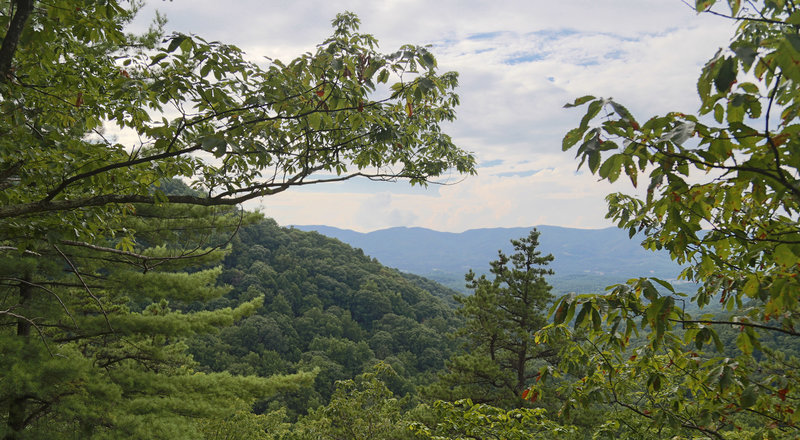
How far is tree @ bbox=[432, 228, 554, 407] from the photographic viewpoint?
38.9 ft

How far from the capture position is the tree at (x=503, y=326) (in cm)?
1187

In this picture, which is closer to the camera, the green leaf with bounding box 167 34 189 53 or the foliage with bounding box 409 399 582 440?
the green leaf with bounding box 167 34 189 53

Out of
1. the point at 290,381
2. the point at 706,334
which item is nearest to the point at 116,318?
the point at 290,381

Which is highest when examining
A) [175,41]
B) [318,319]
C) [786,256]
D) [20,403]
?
[175,41]

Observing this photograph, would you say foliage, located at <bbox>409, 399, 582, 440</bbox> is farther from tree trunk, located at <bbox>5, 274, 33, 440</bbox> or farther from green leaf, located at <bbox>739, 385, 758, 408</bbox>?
tree trunk, located at <bbox>5, 274, 33, 440</bbox>

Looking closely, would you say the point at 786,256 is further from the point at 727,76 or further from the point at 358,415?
the point at 358,415

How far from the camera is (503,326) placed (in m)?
12.0

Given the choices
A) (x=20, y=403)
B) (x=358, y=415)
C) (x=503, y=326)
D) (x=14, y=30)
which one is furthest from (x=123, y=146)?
(x=503, y=326)

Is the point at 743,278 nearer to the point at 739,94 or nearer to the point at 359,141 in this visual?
the point at 739,94

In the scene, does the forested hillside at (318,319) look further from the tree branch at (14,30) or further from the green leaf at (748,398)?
the green leaf at (748,398)

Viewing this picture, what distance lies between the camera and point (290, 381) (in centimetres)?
828

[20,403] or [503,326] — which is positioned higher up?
[20,403]

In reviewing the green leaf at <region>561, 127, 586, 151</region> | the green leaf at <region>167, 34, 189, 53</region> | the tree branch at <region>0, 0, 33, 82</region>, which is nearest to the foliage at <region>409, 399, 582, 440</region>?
the green leaf at <region>561, 127, 586, 151</region>

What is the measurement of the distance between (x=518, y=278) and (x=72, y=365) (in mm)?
11137
